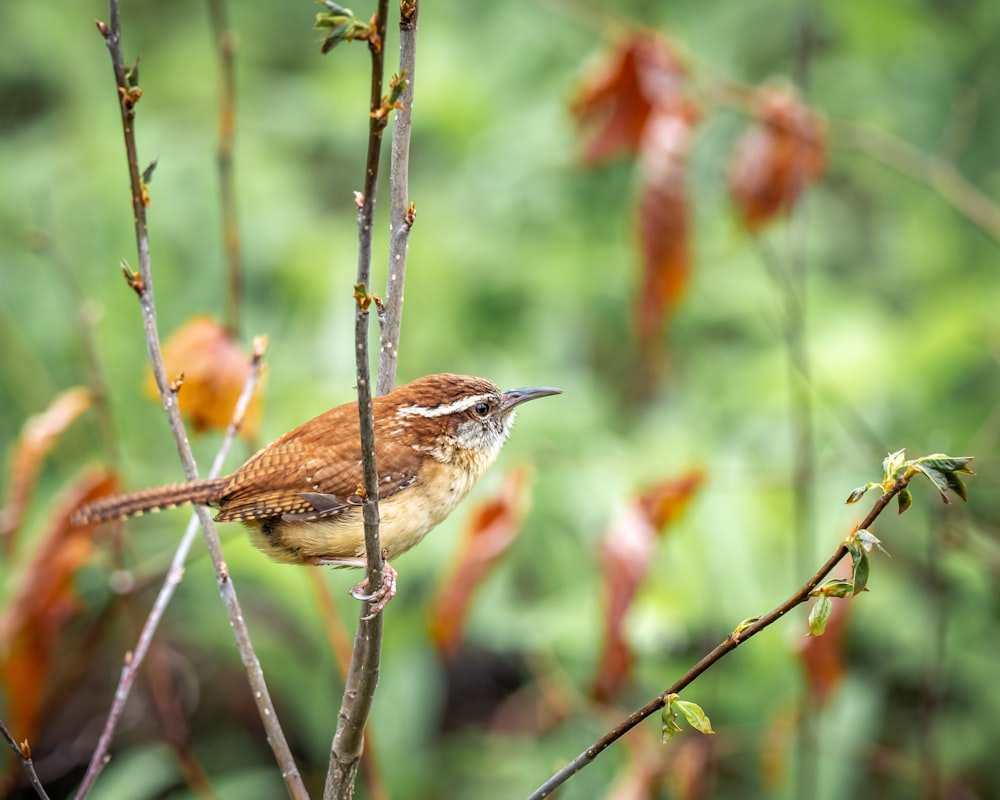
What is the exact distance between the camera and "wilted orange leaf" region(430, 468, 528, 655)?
3238 millimetres

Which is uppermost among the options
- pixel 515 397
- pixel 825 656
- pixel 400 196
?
pixel 400 196

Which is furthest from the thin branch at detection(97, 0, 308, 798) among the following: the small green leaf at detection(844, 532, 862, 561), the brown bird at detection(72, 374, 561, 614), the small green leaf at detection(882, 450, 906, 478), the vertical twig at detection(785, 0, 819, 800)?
the vertical twig at detection(785, 0, 819, 800)

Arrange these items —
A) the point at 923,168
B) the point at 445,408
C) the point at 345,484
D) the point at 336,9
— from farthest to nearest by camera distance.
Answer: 1. the point at 923,168
2. the point at 445,408
3. the point at 345,484
4. the point at 336,9

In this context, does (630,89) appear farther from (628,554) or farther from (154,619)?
(154,619)

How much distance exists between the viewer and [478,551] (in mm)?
3250

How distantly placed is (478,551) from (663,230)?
1.15 metres

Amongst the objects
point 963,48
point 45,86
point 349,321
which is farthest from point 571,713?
point 45,86

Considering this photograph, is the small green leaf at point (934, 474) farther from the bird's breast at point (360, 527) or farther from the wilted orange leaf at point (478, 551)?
the wilted orange leaf at point (478, 551)

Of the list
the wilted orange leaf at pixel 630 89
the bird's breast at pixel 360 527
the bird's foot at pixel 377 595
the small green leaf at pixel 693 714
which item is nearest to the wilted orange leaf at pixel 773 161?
the wilted orange leaf at pixel 630 89

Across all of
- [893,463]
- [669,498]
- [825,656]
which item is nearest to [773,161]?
[669,498]

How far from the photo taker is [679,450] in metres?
5.41

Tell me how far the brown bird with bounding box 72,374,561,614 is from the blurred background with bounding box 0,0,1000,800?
41cm

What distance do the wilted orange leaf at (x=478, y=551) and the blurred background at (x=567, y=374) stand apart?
1 cm

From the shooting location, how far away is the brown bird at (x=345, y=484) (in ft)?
8.86
